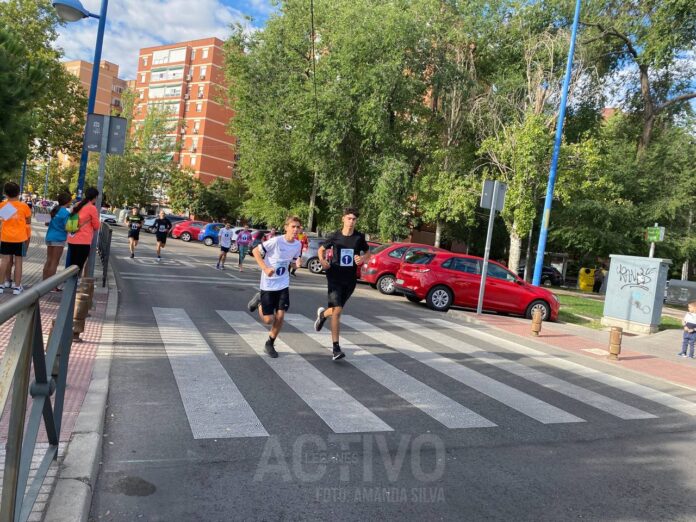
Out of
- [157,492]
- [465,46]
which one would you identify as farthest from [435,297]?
[465,46]

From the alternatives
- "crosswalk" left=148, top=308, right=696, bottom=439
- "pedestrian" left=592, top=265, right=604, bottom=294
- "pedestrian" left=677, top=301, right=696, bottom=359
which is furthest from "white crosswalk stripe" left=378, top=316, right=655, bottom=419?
"pedestrian" left=592, top=265, right=604, bottom=294

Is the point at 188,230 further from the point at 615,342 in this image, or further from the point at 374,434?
the point at 374,434

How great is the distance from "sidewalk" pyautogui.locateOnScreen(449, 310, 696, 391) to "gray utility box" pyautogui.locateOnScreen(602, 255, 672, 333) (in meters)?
0.53

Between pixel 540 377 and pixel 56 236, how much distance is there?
7.86 m

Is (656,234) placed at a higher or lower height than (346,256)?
higher

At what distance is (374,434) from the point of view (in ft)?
→ 15.1

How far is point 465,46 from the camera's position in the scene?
27.2 metres

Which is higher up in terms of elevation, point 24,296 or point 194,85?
point 194,85

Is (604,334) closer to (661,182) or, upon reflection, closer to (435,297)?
(435,297)

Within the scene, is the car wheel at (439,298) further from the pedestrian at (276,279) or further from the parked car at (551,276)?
the parked car at (551,276)

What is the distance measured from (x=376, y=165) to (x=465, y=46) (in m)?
7.20

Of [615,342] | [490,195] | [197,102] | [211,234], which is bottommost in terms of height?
[615,342]

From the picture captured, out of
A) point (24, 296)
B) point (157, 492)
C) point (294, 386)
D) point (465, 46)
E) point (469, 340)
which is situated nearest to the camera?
point (24, 296)

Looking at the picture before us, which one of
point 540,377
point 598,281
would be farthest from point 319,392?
point 598,281
